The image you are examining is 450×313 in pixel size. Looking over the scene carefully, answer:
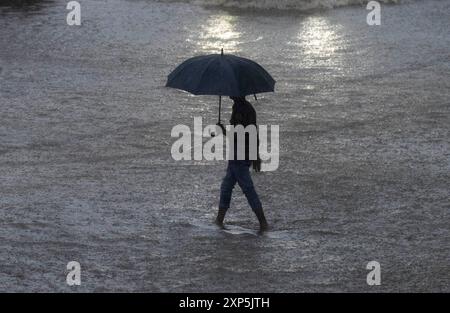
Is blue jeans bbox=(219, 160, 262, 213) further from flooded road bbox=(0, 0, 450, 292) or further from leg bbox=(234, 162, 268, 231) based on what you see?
flooded road bbox=(0, 0, 450, 292)

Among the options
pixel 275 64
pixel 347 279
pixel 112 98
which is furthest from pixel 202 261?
pixel 275 64

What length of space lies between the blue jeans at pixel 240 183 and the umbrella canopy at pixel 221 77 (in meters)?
0.85

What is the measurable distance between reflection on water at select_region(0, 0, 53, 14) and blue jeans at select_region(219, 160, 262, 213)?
15.7m

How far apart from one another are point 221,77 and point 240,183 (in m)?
1.20

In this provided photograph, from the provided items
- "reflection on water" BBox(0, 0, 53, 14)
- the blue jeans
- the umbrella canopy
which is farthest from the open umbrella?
"reflection on water" BBox(0, 0, 53, 14)

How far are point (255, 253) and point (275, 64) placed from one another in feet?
32.1

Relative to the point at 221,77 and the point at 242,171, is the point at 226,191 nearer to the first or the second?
the point at 242,171

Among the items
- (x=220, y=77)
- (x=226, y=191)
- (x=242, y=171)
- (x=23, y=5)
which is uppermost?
(x=23, y=5)

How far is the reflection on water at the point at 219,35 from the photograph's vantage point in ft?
68.6

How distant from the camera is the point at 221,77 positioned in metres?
10.3

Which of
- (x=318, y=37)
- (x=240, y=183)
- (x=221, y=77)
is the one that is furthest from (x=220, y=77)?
(x=318, y=37)

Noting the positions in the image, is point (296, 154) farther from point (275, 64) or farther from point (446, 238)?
point (275, 64)

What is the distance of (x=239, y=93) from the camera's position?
10.2 meters

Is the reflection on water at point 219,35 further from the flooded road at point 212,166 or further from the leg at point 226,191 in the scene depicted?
the leg at point 226,191
